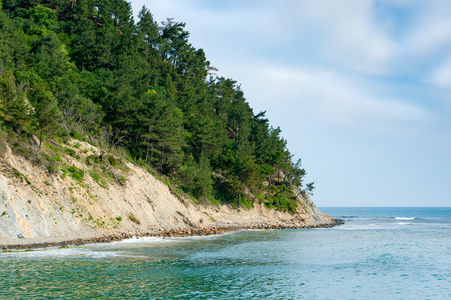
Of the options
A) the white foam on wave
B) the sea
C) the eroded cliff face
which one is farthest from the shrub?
the white foam on wave

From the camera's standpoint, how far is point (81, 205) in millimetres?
42812

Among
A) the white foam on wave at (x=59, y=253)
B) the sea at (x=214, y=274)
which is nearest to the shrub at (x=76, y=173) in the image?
the sea at (x=214, y=274)

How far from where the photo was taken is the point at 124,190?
52.4m

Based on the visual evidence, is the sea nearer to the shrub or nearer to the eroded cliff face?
the eroded cliff face

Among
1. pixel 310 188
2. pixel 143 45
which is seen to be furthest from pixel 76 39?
pixel 310 188

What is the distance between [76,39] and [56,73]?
31.2 meters

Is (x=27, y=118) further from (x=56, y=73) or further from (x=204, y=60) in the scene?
(x=204, y=60)

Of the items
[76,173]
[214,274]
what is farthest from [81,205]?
[214,274]

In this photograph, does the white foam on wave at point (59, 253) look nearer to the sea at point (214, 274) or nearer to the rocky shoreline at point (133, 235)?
the sea at point (214, 274)

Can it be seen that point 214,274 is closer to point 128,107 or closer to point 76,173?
point 76,173

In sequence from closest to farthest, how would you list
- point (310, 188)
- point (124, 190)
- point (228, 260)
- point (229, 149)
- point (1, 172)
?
point (228, 260) < point (1, 172) < point (124, 190) < point (229, 149) < point (310, 188)

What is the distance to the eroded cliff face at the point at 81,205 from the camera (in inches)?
1363

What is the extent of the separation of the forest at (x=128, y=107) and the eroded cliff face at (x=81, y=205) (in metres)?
2.17

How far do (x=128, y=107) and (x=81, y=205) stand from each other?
83.7 ft
